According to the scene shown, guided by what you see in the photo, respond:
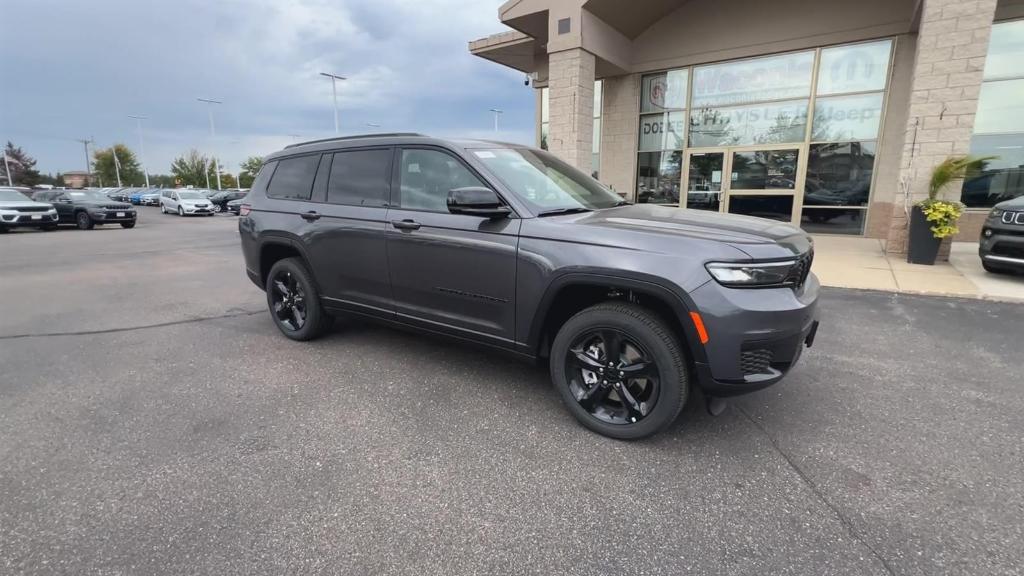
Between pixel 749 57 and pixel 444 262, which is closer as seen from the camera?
pixel 444 262

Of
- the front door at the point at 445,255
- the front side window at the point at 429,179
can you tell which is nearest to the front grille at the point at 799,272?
the front door at the point at 445,255

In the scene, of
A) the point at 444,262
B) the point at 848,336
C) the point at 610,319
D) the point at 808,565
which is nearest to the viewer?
the point at 808,565

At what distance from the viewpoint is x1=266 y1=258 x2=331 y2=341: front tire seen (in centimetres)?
465

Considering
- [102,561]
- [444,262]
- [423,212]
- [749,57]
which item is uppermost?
[749,57]

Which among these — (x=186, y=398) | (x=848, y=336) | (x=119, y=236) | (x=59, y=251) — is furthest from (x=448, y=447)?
(x=119, y=236)

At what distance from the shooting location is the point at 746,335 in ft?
8.50

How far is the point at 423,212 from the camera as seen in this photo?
372 centimetres

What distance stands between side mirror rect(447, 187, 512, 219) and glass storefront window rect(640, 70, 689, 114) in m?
12.1

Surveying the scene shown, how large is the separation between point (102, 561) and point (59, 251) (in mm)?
13917

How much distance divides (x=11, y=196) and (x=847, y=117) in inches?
1033

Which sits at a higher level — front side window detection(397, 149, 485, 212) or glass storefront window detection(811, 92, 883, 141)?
glass storefront window detection(811, 92, 883, 141)

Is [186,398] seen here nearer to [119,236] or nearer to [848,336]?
[848,336]

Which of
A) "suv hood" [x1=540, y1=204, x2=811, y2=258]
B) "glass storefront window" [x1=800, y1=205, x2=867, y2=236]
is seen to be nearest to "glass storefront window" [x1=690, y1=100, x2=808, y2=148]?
"glass storefront window" [x1=800, y1=205, x2=867, y2=236]

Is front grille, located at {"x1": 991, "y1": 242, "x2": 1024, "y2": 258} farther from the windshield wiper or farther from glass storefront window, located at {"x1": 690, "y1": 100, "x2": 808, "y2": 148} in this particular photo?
the windshield wiper
